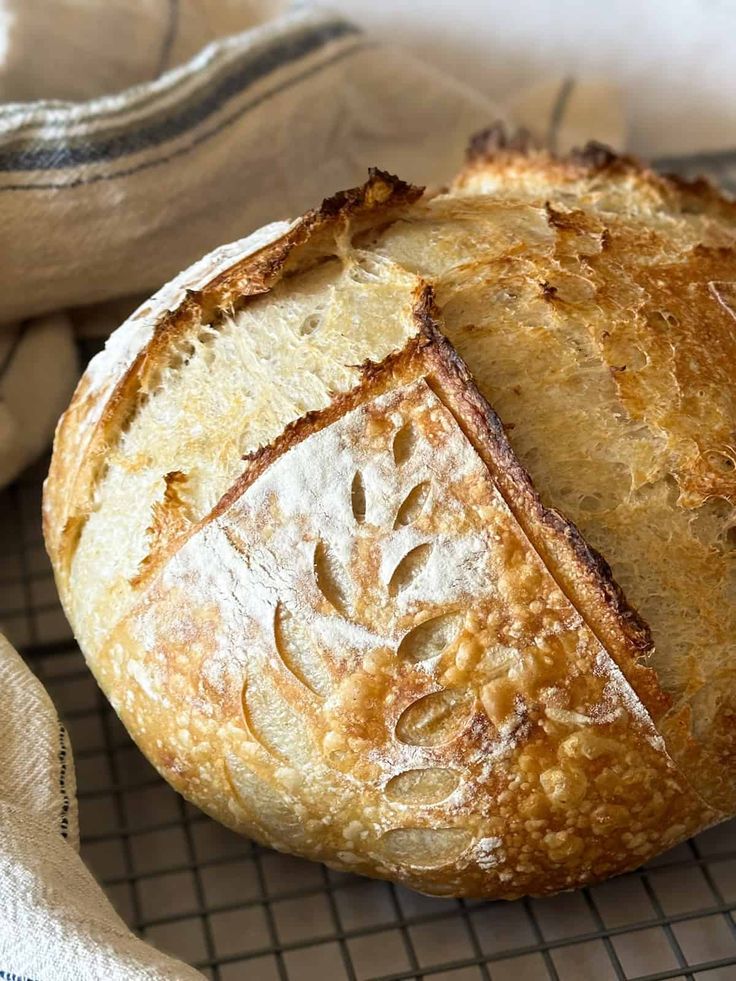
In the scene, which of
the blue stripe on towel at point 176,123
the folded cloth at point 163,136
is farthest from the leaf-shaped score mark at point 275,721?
the blue stripe on towel at point 176,123

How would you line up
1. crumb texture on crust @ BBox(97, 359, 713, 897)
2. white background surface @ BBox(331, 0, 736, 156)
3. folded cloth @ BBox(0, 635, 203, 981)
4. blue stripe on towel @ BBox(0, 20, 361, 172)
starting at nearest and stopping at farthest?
folded cloth @ BBox(0, 635, 203, 981)
crumb texture on crust @ BBox(97, 359, 713, 897)
blue stripe on towel @ BBox(0, 20, 361, 172)
white background surface @ BBox(331, 0, 736, 156)

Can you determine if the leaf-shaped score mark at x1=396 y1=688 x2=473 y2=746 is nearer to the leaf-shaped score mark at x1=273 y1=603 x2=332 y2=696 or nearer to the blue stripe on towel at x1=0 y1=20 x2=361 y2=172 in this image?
the leaf-shaped score mark at x1=273 y1=603 x2=332 y2=696

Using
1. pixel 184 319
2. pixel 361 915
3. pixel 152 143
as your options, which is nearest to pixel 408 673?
pixel 361 915

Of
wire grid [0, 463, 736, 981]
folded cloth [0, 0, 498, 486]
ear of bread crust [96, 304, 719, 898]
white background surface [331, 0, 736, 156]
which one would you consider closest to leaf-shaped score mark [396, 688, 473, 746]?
ear of bread crust [96, 304, 719, 898]

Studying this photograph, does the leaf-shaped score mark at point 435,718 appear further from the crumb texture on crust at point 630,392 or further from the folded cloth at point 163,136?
the folded cloth at point 163,136

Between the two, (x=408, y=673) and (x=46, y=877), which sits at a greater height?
(x=408, y=673)

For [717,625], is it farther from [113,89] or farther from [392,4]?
[392,4]

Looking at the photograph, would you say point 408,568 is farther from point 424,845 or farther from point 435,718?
point 424,845
